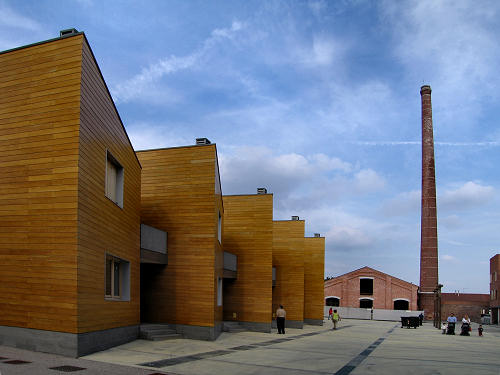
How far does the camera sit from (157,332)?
15.0 meters

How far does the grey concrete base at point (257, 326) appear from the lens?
22220 mm

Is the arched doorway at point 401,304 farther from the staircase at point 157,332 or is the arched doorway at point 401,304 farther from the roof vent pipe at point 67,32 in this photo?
the roof vent pipe at point 67,32

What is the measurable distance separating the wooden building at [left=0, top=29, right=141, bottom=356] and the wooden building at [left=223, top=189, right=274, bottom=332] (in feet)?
→ 39.4

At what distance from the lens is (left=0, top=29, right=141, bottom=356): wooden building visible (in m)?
9.76

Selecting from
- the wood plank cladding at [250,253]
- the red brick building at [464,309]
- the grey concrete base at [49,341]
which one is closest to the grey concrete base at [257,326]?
the wood plank cladding at [250,253]

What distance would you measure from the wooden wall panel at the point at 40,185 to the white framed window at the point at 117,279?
8.28 feet

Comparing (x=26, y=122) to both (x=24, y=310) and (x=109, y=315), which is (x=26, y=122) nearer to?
(x=24, y=310)

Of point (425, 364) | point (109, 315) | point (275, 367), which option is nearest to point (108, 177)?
point (109, 315)

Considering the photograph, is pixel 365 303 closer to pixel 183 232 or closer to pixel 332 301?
pixel 332 301

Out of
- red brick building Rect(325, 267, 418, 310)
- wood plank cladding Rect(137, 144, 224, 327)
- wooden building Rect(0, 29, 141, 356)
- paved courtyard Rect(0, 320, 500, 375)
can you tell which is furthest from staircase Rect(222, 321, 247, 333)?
red brick building Rect(325, 267, 418, 310)

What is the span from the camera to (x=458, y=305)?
56.7 metres

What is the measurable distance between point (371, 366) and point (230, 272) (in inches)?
456

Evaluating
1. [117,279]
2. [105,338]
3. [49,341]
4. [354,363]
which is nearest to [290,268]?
[117,279]

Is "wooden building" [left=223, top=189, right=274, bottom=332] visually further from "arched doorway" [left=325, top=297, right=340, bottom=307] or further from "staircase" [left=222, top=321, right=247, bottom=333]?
"arched doorway" [left=325, top=297, right=340, bottom=307]
